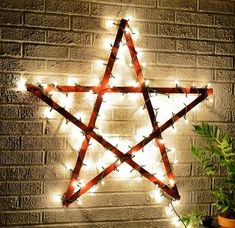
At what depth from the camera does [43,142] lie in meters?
3.01

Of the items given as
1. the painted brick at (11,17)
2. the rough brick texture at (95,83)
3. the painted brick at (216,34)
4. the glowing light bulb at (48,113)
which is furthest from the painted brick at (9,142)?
the painted brick at (216,34)

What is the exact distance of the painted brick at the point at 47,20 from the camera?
2957 mm

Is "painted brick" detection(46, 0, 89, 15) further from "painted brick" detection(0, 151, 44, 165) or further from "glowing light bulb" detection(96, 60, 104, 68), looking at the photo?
"painted brick" detection(0, 151, 44, 165)

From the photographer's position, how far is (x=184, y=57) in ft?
10.6

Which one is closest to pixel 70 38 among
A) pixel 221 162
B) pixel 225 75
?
pixel 225 75

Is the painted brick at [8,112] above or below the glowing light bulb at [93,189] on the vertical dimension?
Result: above


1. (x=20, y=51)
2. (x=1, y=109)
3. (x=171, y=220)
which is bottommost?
(x=171, y=220)

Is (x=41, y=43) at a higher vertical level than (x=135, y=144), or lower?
higher

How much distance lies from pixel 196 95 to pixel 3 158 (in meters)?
1.44

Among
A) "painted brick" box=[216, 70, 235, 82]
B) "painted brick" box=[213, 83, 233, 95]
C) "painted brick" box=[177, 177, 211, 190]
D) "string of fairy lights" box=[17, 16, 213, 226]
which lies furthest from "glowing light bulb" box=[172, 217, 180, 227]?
"painted brick" box=[216, 70, 235, 82]

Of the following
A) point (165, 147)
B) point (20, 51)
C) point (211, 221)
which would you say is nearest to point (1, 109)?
point (20, 51)

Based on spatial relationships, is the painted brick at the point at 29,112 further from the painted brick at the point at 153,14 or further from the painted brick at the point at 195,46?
the painted brick at the point at 195,46

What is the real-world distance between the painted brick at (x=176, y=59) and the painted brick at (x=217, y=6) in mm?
384

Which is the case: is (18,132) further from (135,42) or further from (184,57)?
(184,57)
